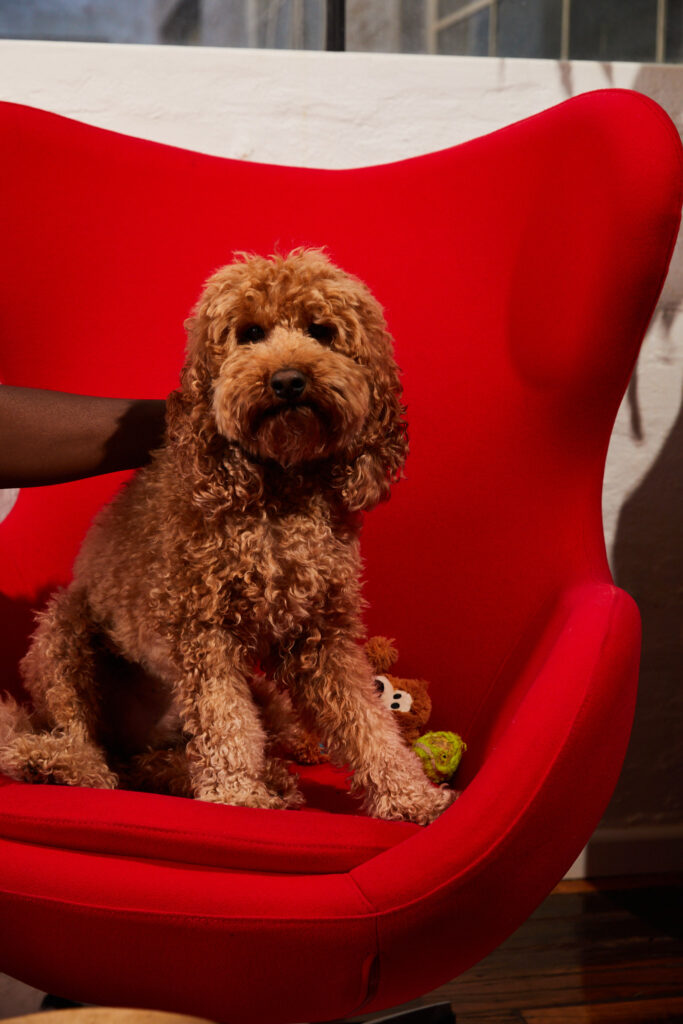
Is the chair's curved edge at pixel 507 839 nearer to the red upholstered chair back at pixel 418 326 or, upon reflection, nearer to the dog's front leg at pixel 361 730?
the dog's front leg at pixel 361 730

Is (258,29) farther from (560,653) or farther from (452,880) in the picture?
(452,880)

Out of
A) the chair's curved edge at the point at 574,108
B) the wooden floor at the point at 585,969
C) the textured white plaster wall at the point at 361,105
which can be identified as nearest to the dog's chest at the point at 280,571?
the chair's curved edge at the point at 574,108

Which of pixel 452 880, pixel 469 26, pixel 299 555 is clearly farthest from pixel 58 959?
pixel 469 26

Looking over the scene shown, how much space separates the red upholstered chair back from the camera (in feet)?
4.47

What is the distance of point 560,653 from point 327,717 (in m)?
0.34

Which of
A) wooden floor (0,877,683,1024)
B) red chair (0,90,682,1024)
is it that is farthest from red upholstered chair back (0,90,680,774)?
wooden floor (0,877,683,1024)

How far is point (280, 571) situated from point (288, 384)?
244 mm

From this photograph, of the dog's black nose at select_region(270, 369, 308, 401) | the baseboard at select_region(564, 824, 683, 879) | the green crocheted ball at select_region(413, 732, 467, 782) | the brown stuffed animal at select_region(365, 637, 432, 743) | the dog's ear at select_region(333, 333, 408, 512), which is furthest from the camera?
the baseboard at select_region(564, 824, 683, 879)

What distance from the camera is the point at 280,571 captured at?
114 cm

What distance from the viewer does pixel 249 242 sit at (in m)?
1.52

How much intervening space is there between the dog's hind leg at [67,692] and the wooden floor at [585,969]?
31.6 inches

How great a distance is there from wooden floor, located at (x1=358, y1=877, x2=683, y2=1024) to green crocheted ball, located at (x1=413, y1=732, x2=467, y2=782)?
19.9 inches

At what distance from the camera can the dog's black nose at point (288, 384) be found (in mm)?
1037

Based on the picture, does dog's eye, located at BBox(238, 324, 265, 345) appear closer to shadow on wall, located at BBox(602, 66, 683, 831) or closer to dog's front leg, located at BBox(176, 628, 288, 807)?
dog's front leg, located at BBox(176, 628, 288, 807)
